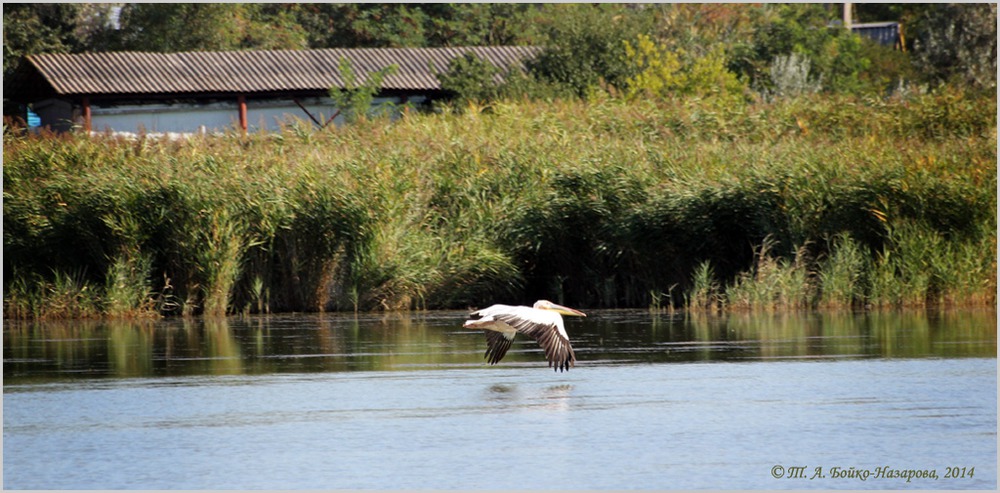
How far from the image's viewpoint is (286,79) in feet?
108

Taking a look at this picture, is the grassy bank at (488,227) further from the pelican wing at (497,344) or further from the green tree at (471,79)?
the green tree at (471,79)

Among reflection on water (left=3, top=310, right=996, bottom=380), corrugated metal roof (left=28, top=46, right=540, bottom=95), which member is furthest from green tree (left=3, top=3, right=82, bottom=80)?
reflection on water (left=3, top=310, right=996, bottom=380)

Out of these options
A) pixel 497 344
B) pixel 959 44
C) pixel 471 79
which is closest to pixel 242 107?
pixel 471 79

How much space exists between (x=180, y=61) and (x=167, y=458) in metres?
26.1

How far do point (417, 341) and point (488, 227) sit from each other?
3990 millimetres

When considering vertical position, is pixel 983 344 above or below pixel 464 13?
below

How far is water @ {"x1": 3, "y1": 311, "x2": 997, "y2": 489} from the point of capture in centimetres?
781

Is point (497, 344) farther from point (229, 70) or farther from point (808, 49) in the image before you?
point (808, 49)

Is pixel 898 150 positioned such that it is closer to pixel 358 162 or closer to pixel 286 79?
pixel 358 162

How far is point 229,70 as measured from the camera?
3297cm

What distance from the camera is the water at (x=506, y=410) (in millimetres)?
7812

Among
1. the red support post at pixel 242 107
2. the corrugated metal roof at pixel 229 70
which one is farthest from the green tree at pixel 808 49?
the red support post at pixel 242 107

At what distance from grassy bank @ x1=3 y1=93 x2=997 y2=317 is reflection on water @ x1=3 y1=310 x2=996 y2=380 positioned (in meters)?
0.68

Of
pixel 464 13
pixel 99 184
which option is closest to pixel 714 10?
pixel 464 13
